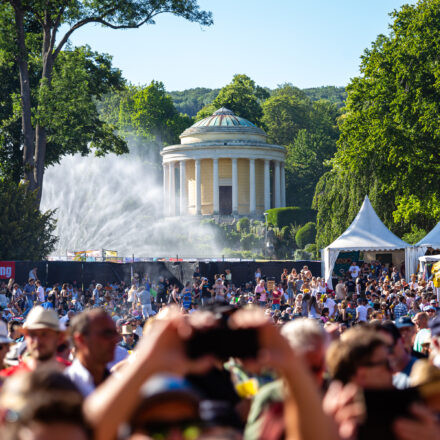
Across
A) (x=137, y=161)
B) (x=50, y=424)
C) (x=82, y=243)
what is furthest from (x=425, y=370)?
(x=137, y=161)

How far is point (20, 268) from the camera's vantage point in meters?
29.9

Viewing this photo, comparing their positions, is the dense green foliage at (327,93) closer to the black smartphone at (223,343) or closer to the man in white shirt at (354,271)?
the man in white shirt at (354,271)

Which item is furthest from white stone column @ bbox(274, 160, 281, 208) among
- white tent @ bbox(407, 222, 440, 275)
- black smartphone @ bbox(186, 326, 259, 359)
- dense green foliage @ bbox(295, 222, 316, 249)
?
black smartphone @ bbox(186, 326, 259, 359)

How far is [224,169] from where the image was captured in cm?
7850

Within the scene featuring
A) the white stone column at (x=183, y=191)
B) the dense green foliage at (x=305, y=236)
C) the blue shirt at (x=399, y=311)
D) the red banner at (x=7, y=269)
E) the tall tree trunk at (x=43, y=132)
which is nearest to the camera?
the blue shirt at (x=399, y=311)

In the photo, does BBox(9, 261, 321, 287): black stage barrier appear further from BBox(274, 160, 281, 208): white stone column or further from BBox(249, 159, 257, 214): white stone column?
BBox(274, 160, 281, 208): white stone column

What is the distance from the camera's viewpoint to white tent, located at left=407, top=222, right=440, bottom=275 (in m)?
30.2

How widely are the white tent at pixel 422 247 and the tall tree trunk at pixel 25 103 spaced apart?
15.2 meters

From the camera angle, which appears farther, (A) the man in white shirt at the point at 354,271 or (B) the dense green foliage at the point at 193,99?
(B) the dense green foliage at the point at 193,99

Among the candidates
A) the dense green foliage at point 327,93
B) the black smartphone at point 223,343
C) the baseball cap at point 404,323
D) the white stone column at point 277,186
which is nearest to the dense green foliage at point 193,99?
the dense green foliage at point 327,93

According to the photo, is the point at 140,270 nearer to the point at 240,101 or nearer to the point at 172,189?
the point at 172,189

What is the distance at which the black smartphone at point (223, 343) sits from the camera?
2.80 m

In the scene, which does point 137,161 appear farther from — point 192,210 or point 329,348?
point 329,348

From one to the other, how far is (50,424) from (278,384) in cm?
136
